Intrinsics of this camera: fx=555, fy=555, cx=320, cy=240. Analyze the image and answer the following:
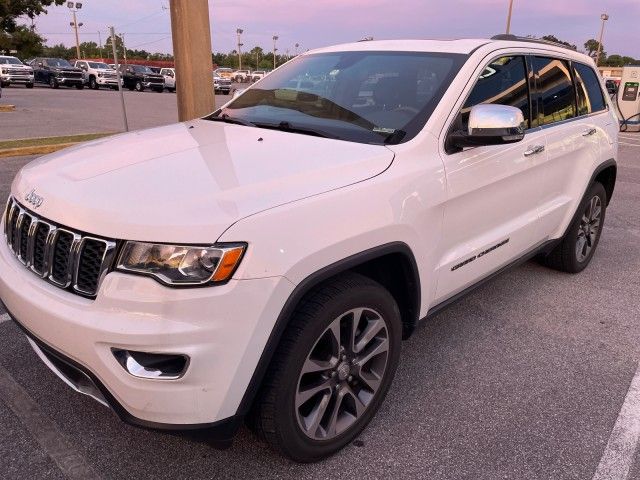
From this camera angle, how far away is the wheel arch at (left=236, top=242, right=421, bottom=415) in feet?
6.59

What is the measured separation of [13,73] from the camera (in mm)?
31219

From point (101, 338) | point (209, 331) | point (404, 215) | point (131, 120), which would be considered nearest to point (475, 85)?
point (404, 215)

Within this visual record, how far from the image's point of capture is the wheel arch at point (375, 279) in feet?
6.59

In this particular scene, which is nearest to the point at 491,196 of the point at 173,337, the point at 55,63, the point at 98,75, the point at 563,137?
the point at 563,137

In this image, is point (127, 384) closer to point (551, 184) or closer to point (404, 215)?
point (404, 215)

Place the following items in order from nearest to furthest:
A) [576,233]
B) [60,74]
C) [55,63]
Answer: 1. [576,233]
2. [60,74]
3. [55,63]

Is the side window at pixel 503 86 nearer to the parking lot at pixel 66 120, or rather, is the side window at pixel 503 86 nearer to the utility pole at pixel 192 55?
the utility pole at pixel 192 55

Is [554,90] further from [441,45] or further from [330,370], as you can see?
[330,370]

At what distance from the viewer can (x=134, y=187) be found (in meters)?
2.15

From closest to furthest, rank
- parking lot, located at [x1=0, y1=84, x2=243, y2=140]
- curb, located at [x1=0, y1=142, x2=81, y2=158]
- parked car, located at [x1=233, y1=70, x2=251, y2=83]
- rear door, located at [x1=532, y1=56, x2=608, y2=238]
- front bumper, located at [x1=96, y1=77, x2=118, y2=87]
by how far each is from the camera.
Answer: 1. rear door, located at [x1=532, y1=56, x2=608, y2=238]
2. curb, located at [x1=0, y1=142, x2=81, y2=158]
3. parking lot, located at [x1=0, y1=84, x2=243, y2=140]
4. front bumper, located at [x1=96, y1=77, x2=118, y2=87]
5. parked car, located at [x1=233, y1=70, x2=251, y2=83]

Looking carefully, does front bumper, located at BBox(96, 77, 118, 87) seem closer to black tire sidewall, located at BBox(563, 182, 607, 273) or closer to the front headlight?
black tire sidewall, located at BBox(563, 182, 607, 273)

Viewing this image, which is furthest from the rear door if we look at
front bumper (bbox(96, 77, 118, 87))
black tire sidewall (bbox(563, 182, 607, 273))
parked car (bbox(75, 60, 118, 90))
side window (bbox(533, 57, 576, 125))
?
front bumper (bbox(96, 77, 118, 87))

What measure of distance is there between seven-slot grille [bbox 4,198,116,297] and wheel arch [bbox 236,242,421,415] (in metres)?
0.64

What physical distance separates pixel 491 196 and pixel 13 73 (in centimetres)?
3471
